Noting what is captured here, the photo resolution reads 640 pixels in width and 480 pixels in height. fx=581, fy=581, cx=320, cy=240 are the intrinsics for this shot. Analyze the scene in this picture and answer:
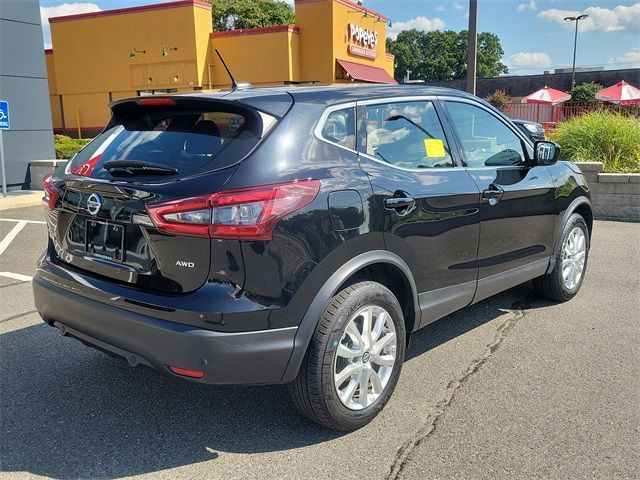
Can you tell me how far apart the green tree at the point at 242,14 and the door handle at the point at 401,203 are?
3799 cm

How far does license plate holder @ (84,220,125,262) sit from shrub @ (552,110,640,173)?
29.7 ft

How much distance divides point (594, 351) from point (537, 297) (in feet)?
3.98

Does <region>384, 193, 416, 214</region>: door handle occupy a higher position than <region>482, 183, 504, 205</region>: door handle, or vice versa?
<region>384, 193, 416, 214</region>: door handle

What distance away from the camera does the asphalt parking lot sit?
2791mm

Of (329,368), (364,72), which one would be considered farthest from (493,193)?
(364,72)

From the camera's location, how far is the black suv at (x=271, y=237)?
2.63 metres

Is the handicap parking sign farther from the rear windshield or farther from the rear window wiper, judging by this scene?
the rear window wiper

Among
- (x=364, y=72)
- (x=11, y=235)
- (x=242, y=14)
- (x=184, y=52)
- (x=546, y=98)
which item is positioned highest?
(x=242, y=14)

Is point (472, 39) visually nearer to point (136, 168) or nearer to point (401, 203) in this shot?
point (401, 203)

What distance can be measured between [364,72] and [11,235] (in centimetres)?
2130

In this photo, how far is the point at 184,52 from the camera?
84.2 feet

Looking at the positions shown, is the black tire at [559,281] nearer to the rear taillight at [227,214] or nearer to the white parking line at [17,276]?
the rear taillight at [227,214]

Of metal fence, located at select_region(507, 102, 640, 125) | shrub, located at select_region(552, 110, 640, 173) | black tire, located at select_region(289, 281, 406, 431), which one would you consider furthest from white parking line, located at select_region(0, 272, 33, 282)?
metal fence, located at select_region(507, 102, 640, 125)

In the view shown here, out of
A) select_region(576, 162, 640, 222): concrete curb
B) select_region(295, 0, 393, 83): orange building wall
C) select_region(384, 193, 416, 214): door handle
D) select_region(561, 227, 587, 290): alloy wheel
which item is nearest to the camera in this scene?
select_region(384, 193, 416, 214): door handle
